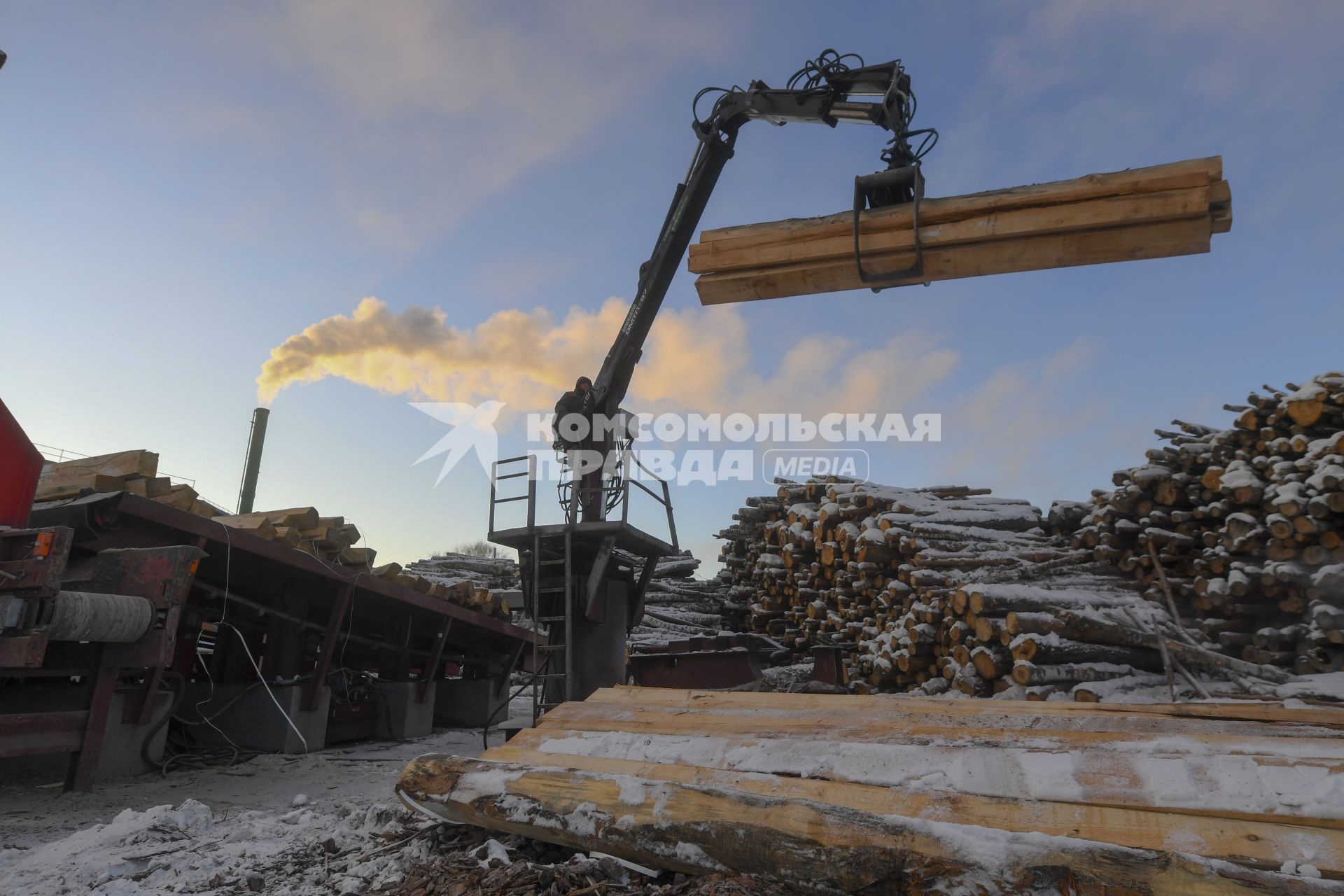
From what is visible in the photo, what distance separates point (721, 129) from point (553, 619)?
5265 millimetres

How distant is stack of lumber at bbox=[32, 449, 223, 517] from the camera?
5.39 m

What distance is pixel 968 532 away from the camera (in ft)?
30.9

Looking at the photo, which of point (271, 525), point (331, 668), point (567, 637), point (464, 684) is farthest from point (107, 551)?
point (464, 684)

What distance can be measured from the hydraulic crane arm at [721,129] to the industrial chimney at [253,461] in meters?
18.1

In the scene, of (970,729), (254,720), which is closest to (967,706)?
(970,729)

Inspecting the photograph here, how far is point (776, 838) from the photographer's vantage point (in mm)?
2414

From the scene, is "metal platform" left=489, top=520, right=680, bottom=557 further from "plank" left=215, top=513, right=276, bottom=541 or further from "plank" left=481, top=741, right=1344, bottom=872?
Answer: "plank" left=481, top=741, right=1344, bottom=872

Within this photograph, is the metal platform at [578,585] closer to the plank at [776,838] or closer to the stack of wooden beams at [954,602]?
the stack of wooden beams at [954,602]

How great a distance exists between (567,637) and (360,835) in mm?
4081

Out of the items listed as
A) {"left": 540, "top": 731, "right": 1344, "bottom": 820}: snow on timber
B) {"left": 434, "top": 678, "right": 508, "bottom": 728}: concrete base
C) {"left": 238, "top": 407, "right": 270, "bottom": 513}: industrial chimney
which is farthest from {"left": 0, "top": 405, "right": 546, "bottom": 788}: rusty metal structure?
{"left": 238, "top": 407, "right": 270, "bottom": 513}: industrial chimney

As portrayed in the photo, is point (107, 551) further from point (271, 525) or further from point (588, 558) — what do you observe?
point (588, 558)

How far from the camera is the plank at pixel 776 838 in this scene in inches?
79.2

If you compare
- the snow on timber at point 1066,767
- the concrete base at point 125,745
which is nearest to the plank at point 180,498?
the concrete base at point 125,745

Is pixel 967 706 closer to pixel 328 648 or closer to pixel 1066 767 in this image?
pixel 1066 767
